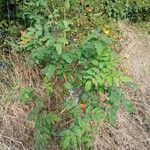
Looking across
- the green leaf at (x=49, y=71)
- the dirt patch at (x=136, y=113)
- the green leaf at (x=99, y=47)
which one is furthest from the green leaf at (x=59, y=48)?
the dirt patch at (x=136, y=113)

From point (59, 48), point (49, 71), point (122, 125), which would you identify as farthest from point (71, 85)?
point (122, 125)

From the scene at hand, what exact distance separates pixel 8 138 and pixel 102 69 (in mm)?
1217

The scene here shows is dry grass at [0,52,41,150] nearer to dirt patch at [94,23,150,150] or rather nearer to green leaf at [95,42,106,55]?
dirt patch at [94,23,150,150]

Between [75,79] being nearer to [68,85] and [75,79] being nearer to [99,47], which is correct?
[68,85]

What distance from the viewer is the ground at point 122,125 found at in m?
4.06

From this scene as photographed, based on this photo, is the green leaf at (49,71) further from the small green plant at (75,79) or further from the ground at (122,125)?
the ground at (122,125)

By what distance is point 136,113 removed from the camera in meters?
4.91

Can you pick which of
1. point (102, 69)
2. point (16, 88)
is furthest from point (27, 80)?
point (102, 69)

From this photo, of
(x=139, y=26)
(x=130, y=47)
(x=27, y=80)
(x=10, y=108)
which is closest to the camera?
(x=10, y=108)

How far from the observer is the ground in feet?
13.3

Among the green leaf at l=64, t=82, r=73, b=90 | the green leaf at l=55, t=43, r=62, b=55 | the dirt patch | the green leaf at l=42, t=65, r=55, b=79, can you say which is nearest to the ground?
the dirt patch

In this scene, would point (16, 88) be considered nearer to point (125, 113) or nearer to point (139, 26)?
point (125, 113)

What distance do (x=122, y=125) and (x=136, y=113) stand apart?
0.39 metres

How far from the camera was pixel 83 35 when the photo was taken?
519cm
